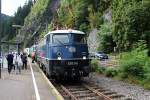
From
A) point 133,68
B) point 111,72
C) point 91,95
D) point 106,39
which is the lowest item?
point 91,95

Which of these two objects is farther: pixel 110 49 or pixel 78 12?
pixel 78 12

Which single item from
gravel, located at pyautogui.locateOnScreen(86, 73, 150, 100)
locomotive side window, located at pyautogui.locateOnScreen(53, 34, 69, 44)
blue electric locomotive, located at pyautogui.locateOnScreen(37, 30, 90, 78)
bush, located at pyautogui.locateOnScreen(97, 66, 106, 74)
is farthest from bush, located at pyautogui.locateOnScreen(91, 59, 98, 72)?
locomotive side window, located at pyautogui.locateOnScreen(53, 34, 69, 44)

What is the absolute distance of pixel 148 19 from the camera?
42438 mm

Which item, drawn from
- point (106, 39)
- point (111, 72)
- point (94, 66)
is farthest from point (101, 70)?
point (106, 39)

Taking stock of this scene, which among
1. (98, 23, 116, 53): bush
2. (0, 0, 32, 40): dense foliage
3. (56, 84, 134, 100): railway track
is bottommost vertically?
(56, 84, 134, 100): railway track

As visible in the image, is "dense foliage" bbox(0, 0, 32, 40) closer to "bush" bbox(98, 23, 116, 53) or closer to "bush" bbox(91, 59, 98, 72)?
"bush" bbox(98, 23, 116, 53)

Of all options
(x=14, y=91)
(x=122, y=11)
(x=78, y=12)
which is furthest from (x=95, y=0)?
(x=14, y=91)

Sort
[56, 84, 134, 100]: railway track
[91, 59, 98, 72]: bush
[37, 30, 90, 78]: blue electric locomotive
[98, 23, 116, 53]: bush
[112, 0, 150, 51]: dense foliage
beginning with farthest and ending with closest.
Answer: [98, 23, 116, 53]: bush < [112, 0, 150, 51]: dense foliage < [91, 59, 98, 72]: bush < [37, 30, 90, 78]: blue electric locomotive < [56, 84, 134, 100]: railway track

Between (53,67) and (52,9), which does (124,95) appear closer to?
(53,67)

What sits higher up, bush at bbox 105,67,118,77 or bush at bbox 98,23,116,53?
bush at bbox 98,23,116,53

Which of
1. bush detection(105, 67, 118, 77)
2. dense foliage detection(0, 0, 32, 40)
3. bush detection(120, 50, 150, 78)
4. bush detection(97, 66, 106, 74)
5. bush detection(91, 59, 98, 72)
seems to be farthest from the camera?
dense foliage detection(0, 0, 32, 40)

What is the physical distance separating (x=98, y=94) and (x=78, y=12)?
172ft

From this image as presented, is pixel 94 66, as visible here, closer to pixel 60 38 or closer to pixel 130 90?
pixel 60 38

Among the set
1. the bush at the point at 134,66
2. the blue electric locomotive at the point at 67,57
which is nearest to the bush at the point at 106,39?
the bush at the point at 134,66
